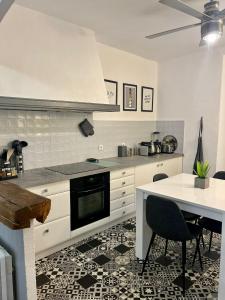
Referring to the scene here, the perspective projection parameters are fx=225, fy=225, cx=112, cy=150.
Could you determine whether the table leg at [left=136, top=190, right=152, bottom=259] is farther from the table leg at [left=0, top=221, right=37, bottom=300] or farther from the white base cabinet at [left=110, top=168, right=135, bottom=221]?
the table leg at [left=0, top=221, right=37, bottom=300]

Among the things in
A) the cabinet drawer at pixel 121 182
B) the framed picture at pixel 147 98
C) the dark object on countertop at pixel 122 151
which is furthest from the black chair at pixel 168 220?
the framed picture at pixel 147 98

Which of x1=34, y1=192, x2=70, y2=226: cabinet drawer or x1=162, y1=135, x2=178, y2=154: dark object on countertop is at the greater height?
x1=162, y1=135, x2=178, y2=154: dark object on countertop

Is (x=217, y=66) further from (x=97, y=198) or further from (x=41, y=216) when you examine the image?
(x=41, y=216)

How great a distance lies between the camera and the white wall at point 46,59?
6.91 ft

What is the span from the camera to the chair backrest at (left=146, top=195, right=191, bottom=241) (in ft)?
5.73

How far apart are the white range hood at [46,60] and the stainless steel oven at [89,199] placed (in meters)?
0.93

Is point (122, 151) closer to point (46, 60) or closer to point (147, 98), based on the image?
point (147, 98)

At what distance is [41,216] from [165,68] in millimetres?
3955

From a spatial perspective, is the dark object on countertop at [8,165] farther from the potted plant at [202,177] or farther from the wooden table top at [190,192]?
the potted plant at [202,177]

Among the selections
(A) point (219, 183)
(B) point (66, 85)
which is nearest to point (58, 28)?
(B) point (66, 85)

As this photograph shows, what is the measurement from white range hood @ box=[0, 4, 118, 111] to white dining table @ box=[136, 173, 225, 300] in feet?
4.23

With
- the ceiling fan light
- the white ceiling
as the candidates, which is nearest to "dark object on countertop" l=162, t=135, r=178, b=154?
the white ceiling

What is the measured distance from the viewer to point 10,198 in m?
0.97

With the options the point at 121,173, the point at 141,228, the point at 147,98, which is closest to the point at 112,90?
the point at 147,98
